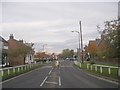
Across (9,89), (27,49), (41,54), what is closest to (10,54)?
(27,49)

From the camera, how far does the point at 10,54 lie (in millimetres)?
65438

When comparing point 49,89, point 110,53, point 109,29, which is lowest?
point 49,89

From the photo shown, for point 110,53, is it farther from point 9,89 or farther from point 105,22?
point 9,89

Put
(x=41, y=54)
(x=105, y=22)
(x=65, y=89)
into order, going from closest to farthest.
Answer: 1. (x=65, y=89)
2. (x=105, y=22)
3. (x=41, y=54)

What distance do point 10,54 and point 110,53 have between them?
137ft

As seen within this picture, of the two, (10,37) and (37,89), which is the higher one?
(10,37)

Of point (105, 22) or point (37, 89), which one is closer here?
point (37, 89)

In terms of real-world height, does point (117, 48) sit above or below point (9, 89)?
above

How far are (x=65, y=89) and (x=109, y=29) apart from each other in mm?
10287

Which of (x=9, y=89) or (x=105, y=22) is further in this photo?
(x=105, y=22)

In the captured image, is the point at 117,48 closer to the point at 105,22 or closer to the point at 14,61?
the point at 105,22

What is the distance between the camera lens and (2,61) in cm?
6041

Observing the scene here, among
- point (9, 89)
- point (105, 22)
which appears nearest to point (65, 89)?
point (9, 89)

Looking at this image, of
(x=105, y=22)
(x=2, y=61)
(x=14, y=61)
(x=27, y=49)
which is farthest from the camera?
(x=14, y=61)
